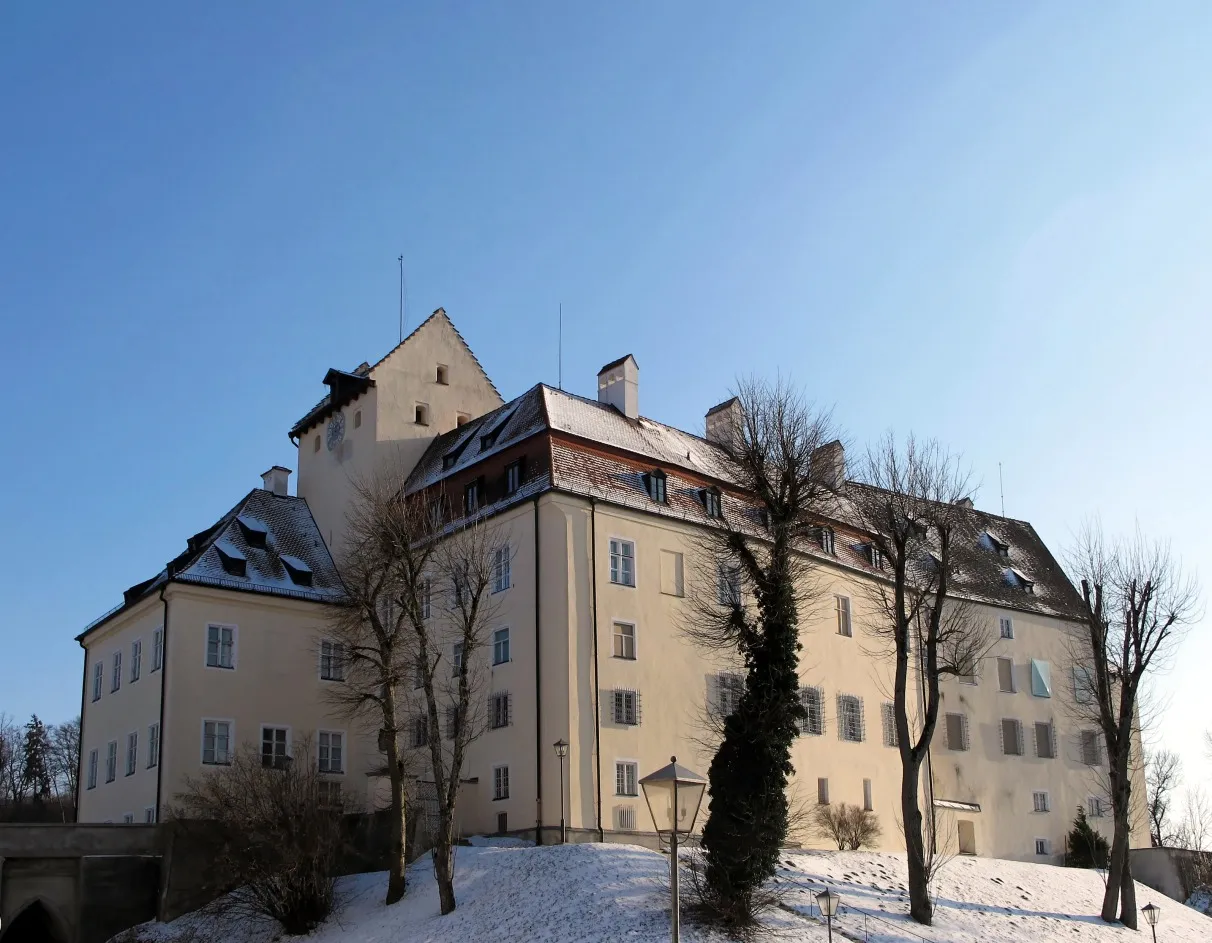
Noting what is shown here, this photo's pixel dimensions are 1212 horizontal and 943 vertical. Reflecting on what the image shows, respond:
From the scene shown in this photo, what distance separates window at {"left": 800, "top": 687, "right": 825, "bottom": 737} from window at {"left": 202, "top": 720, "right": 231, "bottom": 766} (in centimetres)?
1685

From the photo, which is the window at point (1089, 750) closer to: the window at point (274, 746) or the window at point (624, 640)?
the window at point (624, 640)

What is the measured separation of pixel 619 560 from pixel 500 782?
6.76m

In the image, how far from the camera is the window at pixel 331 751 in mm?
41188

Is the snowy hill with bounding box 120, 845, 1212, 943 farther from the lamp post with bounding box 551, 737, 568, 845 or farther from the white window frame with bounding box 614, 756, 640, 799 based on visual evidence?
the white window frame with bounding box 614, 756, 640, 799

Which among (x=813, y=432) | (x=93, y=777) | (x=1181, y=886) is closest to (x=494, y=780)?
(x=813, y=432)

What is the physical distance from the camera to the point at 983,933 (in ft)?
103

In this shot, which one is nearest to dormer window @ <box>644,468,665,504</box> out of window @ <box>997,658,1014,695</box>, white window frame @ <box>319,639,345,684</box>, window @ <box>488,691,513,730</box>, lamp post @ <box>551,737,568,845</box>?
window @ <box>488,691,513,730</box>

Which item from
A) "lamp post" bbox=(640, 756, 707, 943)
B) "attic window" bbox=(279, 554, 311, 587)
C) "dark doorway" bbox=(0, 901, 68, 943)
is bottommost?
"dark doorway" bbox=(0, 901, 68, 943)

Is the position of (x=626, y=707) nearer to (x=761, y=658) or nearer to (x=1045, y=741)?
(x=761, y=658)

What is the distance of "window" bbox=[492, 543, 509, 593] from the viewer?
125 feet

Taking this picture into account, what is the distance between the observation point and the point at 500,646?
37.8 metres

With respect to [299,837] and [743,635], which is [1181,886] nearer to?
[743,635]

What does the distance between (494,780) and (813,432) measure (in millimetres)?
12511

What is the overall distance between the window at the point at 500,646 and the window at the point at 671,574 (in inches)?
183
